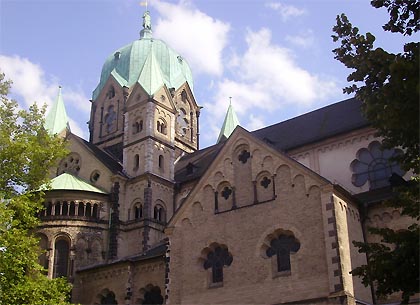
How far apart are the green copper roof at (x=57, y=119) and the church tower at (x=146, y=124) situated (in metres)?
2.58

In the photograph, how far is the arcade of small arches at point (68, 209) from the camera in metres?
36.6

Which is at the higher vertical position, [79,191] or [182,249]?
[79,191]

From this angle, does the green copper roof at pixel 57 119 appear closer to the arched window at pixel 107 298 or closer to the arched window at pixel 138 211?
the arched window at pixel 138 211

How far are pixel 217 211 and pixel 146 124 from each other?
15.9 metres

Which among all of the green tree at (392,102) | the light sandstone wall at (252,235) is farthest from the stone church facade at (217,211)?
the green tree at (392,102)

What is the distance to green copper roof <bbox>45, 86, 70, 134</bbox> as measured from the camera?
163 feet

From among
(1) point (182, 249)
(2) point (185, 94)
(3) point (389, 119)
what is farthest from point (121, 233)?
(3) point (389, 119)

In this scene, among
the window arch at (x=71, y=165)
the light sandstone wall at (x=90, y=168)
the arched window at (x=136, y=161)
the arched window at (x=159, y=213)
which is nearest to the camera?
the arched window at (x=159, y=213)

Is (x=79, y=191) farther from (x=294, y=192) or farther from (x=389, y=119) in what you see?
(x=389, y=119)

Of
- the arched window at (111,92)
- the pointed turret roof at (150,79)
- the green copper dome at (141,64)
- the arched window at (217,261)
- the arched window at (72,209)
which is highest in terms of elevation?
the green copper dome at (141,64)

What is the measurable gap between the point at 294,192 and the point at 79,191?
664 inches

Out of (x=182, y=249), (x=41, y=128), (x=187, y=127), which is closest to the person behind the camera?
(x=41, y=128)

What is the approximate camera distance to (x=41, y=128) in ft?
73.6

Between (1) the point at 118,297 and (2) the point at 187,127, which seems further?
(2) the point at 187,127
